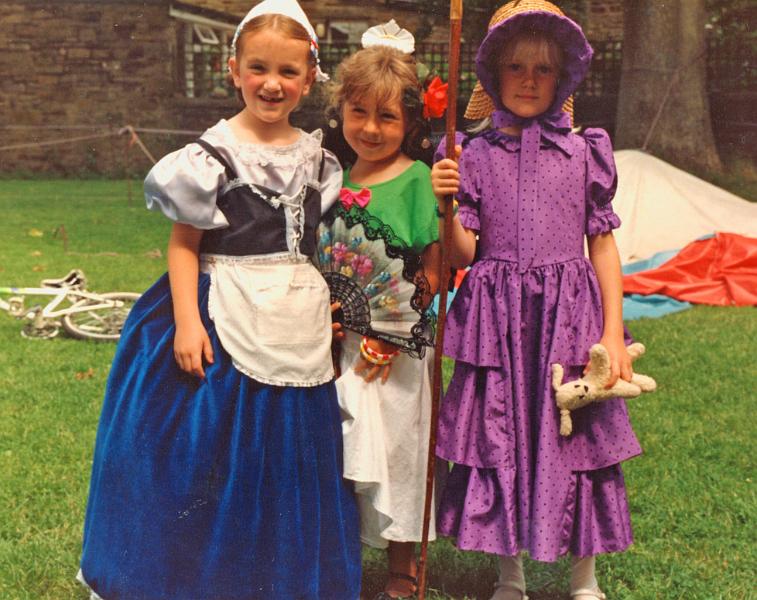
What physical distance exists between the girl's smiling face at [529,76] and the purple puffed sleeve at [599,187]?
0.17 m

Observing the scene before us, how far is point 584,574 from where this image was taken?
2.91m

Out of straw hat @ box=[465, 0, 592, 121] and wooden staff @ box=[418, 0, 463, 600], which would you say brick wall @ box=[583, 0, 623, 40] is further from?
wooden staff @ box=[418, 0, 463, 600]

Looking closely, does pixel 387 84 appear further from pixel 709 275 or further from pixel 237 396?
pixel 709 275

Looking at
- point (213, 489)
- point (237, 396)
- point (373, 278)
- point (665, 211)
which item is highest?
point (373, 278)

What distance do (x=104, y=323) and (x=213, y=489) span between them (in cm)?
388

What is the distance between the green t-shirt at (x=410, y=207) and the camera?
106 inches

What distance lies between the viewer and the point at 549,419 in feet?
8.76

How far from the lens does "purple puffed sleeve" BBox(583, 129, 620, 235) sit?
274 cm

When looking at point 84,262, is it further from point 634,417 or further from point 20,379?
point 634,417

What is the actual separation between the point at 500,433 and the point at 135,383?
0.94 meters

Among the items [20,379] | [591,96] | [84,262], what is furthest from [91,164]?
[20,379]

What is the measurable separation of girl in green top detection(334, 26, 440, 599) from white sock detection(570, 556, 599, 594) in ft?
1.44

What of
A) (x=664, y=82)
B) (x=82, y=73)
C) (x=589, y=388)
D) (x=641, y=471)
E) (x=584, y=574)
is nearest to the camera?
(x=589, y=388)

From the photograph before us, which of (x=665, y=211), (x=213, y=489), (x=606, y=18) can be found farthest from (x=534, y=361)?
(x=606, y=18)
